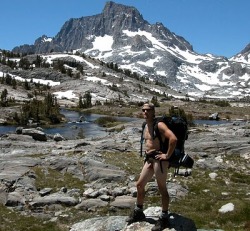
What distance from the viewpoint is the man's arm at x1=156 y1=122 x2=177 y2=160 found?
39.3 feet

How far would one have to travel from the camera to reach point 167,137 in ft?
39.9

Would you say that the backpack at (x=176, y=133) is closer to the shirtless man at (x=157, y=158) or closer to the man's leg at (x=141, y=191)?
the shirtless man at (x=157, y=158)

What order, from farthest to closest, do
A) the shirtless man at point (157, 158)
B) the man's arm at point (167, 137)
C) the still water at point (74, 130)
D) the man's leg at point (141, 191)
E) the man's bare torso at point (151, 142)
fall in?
the still water at point (74, 130), the man's leg at point (141, 191), the man's bare torso at point (151, 142), the shirtless man at point (157, 158), the man's arm at point (167, 137)

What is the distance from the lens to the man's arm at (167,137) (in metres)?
12.0

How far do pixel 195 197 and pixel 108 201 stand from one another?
4845 millimetres

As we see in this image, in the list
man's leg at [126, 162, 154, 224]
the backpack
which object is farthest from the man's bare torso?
man's leg at [126, 162, 154, 224]

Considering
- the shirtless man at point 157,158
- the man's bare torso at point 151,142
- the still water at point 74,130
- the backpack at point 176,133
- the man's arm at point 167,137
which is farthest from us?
the still water at point 74,130

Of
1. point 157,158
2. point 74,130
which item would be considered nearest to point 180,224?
point 157,158

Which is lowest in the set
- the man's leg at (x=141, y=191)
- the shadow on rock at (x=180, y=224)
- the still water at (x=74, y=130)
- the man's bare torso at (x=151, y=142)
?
the still water at (x=74, y=130)

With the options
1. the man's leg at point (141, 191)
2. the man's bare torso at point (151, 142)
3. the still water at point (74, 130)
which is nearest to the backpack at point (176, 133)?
the man's bare torso at point (151, 142)

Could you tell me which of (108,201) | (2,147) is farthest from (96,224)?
(2,147)

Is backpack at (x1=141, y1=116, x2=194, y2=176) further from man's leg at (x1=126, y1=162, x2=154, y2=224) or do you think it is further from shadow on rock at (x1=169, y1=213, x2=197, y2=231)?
shadow on rock at (x1=169, y1=213, x2=197, y2=231)

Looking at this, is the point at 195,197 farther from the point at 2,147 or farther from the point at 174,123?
the point at 2,147

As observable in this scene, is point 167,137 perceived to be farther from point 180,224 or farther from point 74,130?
point 74,130
